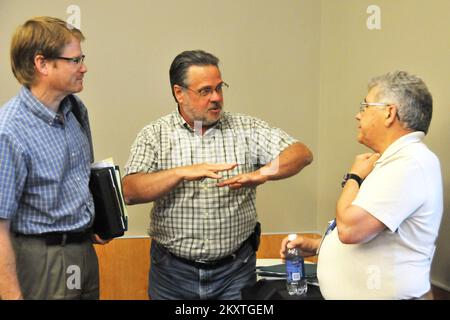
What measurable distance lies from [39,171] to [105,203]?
0.29m

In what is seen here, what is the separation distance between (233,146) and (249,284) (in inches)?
20.7

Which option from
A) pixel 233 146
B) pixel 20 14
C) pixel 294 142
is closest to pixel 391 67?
pixel 294 142

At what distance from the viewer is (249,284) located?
6.63 ft

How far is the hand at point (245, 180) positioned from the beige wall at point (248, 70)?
0.85 metres

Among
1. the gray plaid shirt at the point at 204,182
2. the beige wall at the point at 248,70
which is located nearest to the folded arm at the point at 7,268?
the gray plaid shirt at the point at 204,182

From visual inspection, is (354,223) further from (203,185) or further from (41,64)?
(41,64)

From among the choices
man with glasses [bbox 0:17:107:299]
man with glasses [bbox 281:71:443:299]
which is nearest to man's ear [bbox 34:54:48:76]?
man with glasses [bbox 0:17:107:299]

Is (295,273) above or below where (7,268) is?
below

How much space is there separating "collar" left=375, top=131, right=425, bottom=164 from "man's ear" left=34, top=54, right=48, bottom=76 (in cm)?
104

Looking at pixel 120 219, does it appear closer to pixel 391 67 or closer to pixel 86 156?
pixel 86 156

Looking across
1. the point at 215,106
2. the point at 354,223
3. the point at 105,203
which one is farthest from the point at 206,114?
the point at 354,223

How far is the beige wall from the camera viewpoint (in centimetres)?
270

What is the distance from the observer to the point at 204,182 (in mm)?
1967

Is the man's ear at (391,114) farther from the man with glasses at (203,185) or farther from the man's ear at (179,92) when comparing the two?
the man's ear at (179,92)
